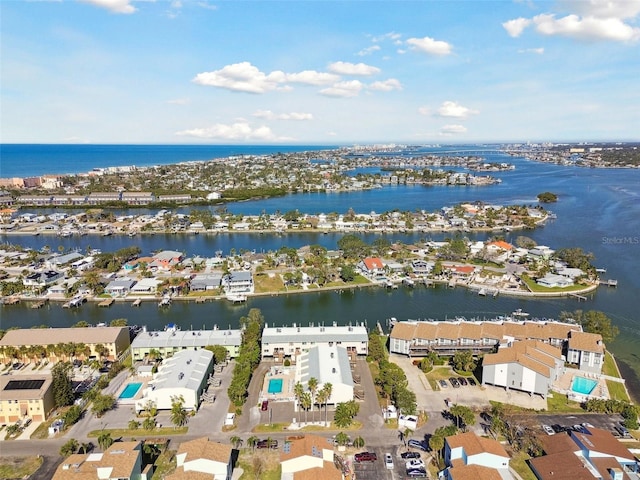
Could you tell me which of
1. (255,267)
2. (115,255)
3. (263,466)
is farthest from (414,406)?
(115,255)

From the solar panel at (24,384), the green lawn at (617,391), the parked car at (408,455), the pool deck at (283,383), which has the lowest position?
the green lawn at (617,391)

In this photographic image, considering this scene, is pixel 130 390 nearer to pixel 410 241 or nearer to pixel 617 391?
pixel 617 391

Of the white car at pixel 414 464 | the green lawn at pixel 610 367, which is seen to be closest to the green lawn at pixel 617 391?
the green lawn at pixel 610 367

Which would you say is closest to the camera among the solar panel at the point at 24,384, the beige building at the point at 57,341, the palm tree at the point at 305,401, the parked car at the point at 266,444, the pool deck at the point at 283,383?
the parked car at the point at 266,444

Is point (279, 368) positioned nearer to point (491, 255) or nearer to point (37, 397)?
point (37, 397)

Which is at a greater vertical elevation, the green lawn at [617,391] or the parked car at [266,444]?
the parked car at [266,444]

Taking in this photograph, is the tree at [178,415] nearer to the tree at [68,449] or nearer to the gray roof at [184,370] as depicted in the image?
the gray roof at [184,370]

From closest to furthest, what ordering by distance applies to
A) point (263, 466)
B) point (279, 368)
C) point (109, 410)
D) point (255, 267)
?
1. point (263, 466)
2. point (109, 410)
3. point (279, 368)
4. point (255, 267)

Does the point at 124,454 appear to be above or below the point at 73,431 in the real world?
above
